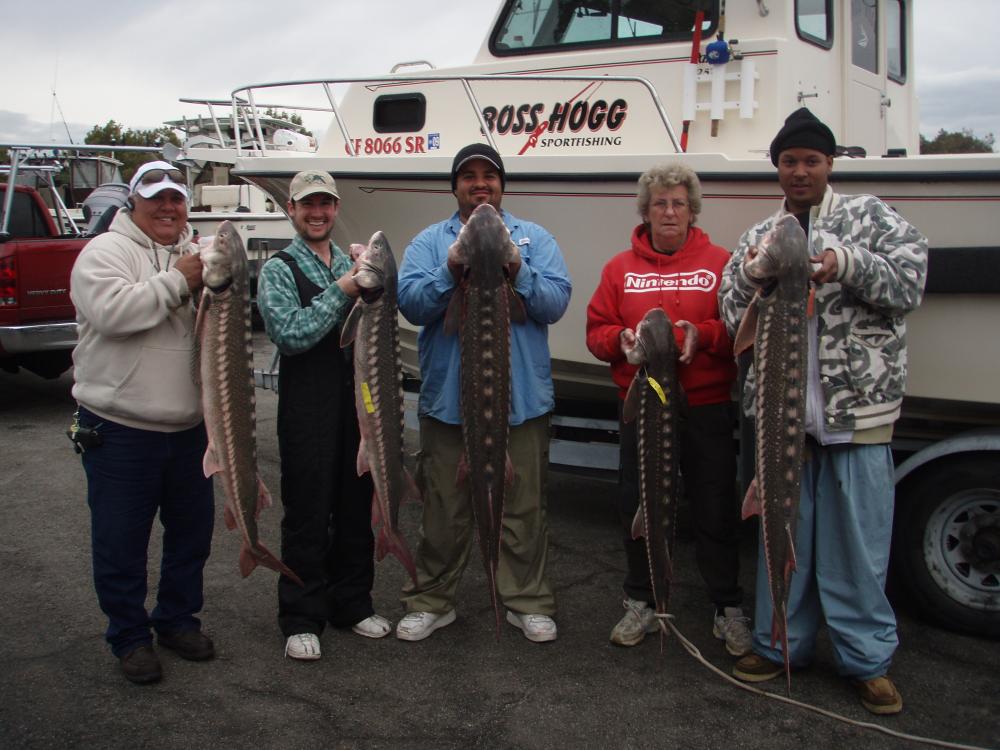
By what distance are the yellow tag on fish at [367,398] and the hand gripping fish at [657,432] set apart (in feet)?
3.31

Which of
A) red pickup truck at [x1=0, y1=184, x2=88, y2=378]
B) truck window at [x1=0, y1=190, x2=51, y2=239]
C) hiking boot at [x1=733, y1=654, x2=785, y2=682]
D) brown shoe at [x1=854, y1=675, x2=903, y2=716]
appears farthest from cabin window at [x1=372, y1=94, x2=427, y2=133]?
truck window at [x1=0, y1=190, x2=51, y2=239]

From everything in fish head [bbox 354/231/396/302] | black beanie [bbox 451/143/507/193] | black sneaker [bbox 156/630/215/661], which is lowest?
black sneaker [bbox 156/630/215/661]

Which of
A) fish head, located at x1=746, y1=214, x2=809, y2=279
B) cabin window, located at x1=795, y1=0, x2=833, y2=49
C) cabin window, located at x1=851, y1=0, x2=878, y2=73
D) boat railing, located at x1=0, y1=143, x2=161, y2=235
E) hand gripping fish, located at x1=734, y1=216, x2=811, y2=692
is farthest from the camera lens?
boat railing, located at x1=0, y1=143, x2=161, y2=235

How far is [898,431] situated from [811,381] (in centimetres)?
163

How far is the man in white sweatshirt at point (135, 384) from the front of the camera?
3.37m

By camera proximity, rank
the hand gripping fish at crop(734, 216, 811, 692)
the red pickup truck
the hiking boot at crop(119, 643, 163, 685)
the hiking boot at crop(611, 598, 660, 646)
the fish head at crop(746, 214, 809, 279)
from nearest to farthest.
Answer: the fish head at crop(746, 214, 809, 279), the hand gripping fish at crop(734, 216, 811, 692), the hiking boot at crop(119, 643, 163, 685), the hiking boot at crop(611, 598, 660, 646), the red pickup truck

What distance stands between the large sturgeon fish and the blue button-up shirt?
2.13 ft

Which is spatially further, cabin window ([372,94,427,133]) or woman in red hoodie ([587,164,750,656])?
cabin window ([372,94,427,133])

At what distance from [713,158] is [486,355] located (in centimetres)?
188

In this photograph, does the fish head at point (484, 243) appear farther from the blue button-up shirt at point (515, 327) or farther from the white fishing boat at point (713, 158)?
the white fishing boat at point (713, 158)

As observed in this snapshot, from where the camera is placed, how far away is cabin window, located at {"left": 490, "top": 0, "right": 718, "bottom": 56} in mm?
5535

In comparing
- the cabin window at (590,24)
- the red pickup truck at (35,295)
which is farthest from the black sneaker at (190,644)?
the red pickup truck at (35,295)

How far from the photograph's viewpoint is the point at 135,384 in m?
3.45

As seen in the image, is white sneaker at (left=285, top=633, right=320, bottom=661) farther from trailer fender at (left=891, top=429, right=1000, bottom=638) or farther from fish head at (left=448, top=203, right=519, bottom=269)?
trailer fender at (left=891, top=429, right=1000, bottom=638)
